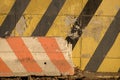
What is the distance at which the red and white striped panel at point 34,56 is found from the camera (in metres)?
4.98

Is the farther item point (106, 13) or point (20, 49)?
point (106, 13)

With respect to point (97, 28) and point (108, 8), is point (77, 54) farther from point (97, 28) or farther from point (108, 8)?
point (108, 8)

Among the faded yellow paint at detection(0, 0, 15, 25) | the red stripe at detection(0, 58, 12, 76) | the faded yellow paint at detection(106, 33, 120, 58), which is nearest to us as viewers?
the red stripe at detection(0, 58, 12, 76)

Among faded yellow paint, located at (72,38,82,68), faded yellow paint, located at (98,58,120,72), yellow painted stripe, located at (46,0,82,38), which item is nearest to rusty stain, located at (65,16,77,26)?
yellow painted stripe, located at (46,0,82,38)

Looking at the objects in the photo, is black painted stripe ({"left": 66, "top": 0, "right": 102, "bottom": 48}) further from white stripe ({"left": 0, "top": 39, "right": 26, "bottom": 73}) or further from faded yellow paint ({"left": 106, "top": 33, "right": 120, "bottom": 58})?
white stripe ({"left": 0, "top": 39, "right": 26, "bottom": 73})

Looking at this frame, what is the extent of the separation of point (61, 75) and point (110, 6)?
1.31 meters

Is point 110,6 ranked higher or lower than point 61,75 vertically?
higher

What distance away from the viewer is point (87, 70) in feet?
18.0

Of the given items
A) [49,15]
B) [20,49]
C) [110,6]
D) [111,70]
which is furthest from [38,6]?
[111,70]

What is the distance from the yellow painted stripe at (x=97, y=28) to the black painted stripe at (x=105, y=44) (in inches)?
2.2

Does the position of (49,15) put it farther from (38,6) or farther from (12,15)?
(12,15)

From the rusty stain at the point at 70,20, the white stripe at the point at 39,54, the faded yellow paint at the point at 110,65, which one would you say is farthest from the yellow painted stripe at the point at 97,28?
the white stripe at the point at 39,54

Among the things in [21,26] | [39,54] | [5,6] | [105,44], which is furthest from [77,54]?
[5,6]

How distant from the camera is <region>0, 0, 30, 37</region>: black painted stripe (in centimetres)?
534
